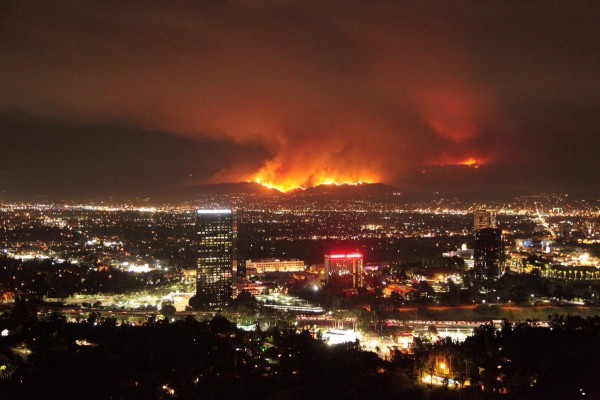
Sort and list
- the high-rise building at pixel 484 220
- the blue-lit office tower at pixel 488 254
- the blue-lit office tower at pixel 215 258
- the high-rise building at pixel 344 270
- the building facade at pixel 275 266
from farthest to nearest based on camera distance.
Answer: the high-rise building at pixel 484 220 → the building facade at pixel 275 266 → the blue-lit office tower at pixel 488 254 → the high-rise building at pixel 344 270 → the blue-lit office tower at pixel 215 258

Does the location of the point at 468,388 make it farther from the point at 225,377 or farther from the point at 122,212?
the point at 122,212

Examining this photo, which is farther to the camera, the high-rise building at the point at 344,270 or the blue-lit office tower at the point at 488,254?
the blue-lit office tower at the point at 488,254

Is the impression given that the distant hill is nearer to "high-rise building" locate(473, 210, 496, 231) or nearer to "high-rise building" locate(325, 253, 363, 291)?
"high-rise building" locate(473, 210, 496, 231)

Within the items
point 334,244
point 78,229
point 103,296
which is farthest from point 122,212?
point 103,296

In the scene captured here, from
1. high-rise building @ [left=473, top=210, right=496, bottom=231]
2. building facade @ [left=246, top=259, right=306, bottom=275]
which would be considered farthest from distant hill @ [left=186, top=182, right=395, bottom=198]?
building facade @ [left=246, top=259, right=306, bottom=275]

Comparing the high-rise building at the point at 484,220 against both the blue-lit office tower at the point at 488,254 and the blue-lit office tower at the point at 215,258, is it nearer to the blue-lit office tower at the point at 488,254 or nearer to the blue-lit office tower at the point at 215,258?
the blue-lit office tower at the point at 488,254

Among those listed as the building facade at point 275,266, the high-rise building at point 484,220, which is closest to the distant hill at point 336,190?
the high-rise building at point 484,220

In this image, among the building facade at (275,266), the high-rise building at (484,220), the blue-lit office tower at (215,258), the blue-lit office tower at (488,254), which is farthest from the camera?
the high-rise building at (484,220)
